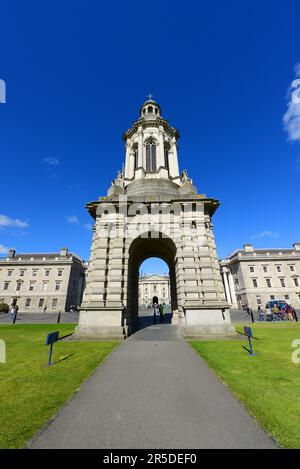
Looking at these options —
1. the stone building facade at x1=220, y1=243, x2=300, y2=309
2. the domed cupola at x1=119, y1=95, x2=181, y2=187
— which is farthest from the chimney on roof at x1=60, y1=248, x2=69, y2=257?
the stone building facade at x1=220, y1=243, x2=300, y2=309

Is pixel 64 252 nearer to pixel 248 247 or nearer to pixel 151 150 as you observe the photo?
pixel 151 150

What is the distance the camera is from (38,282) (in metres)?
49.9

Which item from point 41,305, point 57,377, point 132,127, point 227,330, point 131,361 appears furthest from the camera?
point 41,305

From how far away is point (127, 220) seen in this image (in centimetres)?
1453

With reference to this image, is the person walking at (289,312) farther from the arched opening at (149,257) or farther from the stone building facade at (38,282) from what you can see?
the stone building facade at (38,282)

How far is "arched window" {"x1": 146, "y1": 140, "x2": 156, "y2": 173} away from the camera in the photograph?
2059cm

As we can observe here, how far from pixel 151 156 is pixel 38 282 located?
45281 millimetres

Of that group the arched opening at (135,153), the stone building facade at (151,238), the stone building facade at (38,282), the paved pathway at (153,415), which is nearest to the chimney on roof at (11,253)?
the stone building facade at (38,282)

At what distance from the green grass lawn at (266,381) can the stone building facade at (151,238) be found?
110 inches

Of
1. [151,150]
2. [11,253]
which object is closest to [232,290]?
[151,150]

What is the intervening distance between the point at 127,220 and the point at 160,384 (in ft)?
35.1

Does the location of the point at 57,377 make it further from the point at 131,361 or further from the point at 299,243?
the point at 299,243

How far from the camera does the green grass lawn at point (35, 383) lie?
338cm
